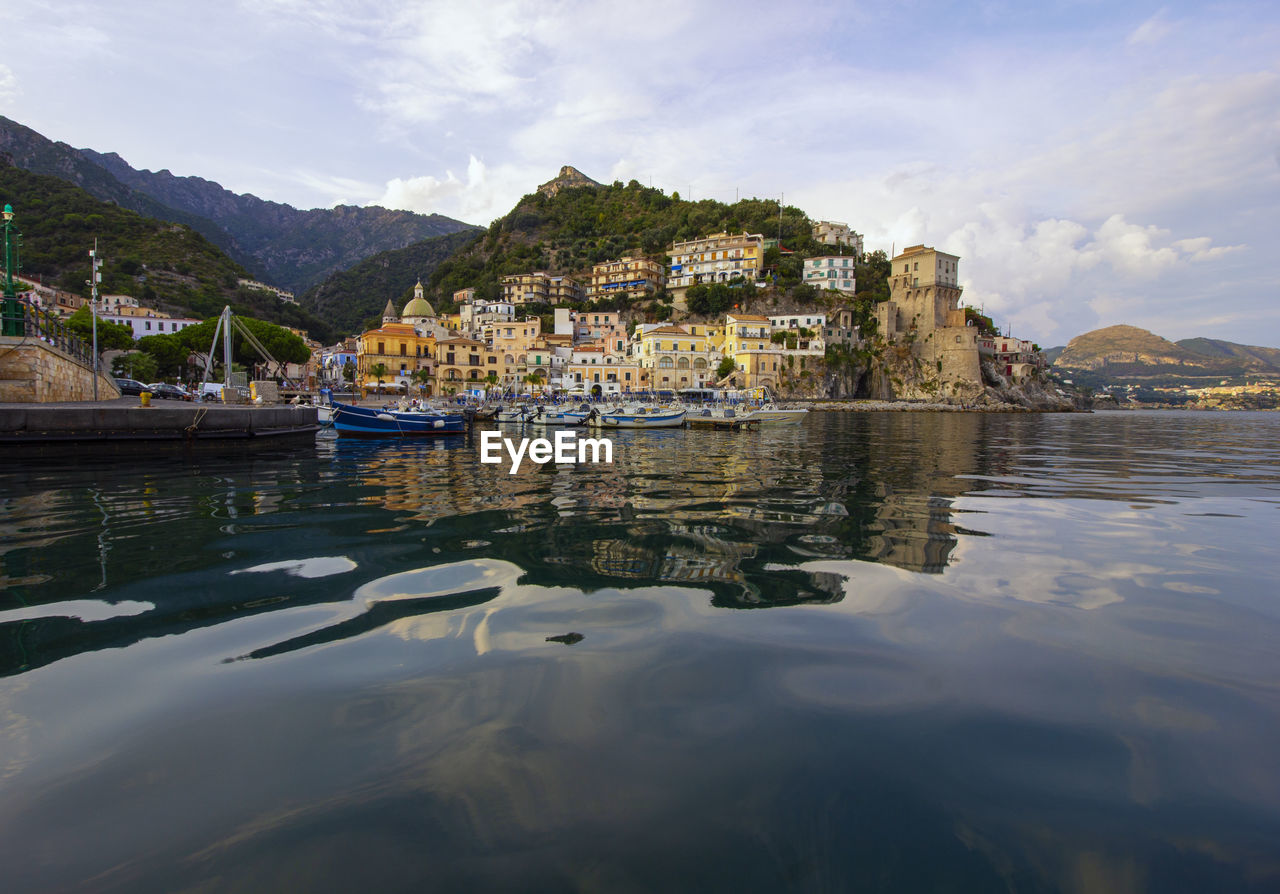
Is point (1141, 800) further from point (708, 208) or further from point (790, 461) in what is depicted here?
point (708, 208)

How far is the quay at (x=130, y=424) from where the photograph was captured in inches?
557

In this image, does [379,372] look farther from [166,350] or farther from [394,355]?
[166,350]

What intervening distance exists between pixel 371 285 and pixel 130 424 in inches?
5277

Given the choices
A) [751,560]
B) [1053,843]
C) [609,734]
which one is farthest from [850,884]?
[751,560]

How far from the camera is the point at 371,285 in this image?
135375mm

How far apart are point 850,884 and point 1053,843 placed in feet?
2.56

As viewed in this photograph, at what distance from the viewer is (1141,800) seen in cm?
225

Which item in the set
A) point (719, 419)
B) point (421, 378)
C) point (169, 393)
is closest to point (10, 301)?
point (169, 393)

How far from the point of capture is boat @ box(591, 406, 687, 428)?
34.8 m

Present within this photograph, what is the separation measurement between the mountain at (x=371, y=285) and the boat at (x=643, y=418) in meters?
95.6

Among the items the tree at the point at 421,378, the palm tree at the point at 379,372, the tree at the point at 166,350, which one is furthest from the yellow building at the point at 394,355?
the tree at the point at 166,350

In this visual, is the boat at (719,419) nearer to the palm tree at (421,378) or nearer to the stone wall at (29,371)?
the stone wall at (29,371)

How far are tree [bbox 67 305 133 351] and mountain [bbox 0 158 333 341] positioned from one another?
1274 inches

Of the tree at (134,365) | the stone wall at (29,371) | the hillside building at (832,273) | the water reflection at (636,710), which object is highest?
the hillside building at (832,273)
